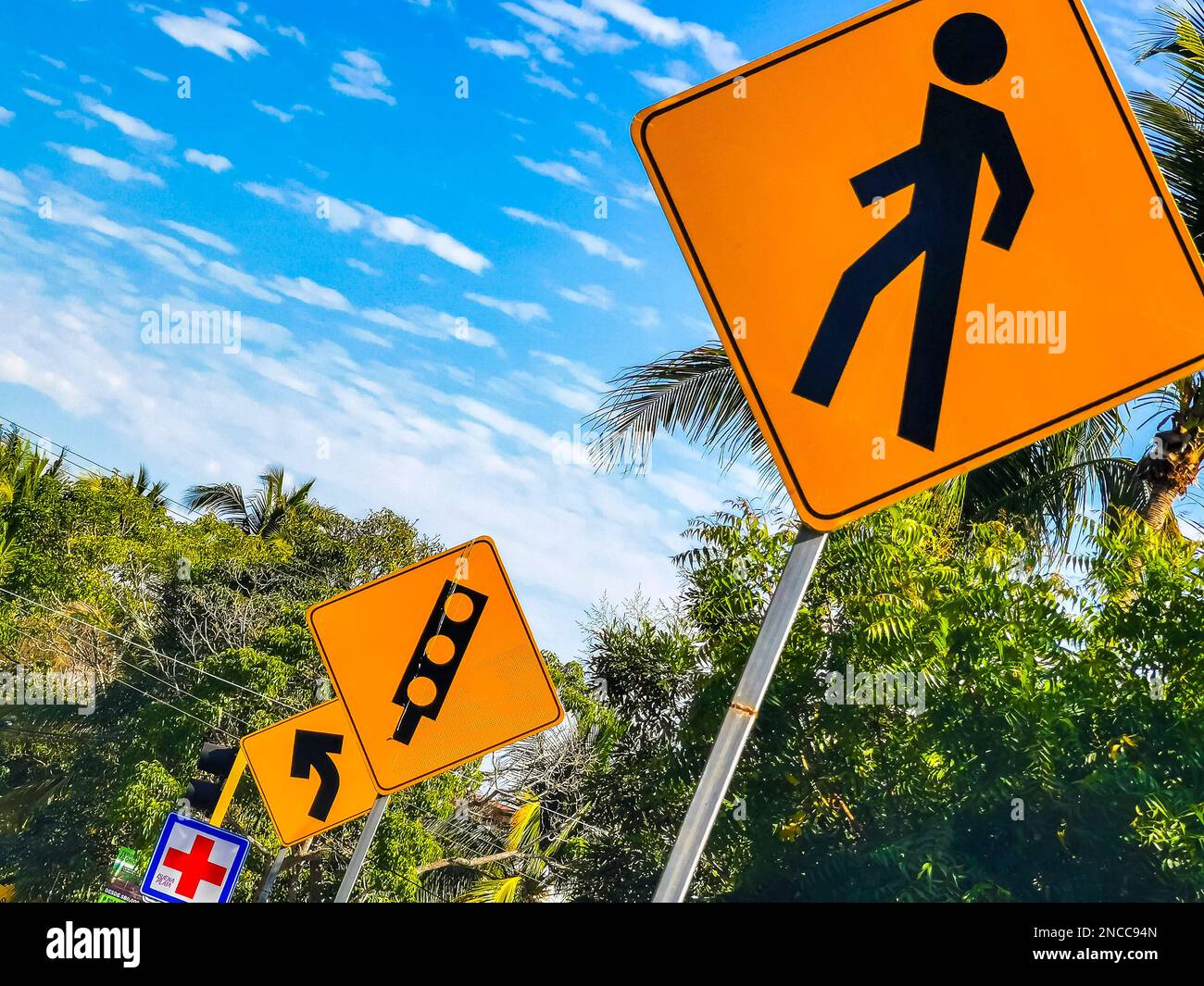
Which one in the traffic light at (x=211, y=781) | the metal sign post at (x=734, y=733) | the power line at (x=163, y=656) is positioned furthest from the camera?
the power line at (x=163, y=656)

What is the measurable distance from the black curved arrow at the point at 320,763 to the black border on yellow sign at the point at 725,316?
229 inches

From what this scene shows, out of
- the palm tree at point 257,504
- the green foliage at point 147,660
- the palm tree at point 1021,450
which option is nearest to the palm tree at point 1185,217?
the palm tree at point 1021,450

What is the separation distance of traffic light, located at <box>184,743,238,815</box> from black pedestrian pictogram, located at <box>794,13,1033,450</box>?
9.04 meters

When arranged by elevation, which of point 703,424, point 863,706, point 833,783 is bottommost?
point 833,783

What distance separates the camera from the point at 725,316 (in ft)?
6.15

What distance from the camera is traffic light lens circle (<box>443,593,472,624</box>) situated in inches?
227

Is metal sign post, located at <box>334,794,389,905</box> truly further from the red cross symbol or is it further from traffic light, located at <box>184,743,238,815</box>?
traffic light, located at <box>184,743,238,815</box>

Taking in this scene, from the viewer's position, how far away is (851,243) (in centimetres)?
183

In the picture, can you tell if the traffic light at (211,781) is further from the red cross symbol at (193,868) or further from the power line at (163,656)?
the power line at (163,656)

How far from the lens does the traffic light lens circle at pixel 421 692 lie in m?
5.67

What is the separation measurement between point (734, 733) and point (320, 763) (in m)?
5.88

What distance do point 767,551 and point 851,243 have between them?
9845mm
